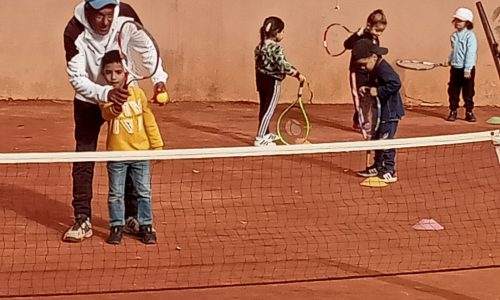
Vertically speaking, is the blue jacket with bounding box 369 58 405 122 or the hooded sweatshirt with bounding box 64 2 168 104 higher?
the hooded sweatshirt with bounding box 64 2 168 104

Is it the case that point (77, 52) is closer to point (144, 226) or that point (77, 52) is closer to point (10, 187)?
point (144, 226)

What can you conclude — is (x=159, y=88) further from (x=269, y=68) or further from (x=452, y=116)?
(x=452, y=116)

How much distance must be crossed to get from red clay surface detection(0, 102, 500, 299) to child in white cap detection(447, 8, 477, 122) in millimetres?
2243

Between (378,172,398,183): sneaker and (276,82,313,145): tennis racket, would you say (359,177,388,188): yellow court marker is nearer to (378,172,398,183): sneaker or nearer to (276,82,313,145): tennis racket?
(378,172,398,183): sneaker

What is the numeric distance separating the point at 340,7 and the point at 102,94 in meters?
7.85

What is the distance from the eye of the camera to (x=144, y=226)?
6707mm

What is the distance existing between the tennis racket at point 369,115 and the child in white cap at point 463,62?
3264mm

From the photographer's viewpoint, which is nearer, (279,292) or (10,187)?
(279,292)

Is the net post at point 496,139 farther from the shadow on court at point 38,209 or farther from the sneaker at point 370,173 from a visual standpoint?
the sneaker at point 370,173

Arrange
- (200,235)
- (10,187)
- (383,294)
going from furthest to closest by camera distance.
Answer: (10,187), (200,235), (383,294)

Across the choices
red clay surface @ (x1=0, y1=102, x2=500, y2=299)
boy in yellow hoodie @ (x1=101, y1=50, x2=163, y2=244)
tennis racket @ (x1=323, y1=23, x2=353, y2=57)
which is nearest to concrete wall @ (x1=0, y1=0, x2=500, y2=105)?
tennis racket @ (x1=323, y1=23, x2=353, y2=57)

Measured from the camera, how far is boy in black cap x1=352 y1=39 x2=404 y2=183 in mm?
8633

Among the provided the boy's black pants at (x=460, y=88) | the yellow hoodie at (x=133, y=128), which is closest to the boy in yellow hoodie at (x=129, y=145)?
the yellow hoodie at (x=133, y=128)

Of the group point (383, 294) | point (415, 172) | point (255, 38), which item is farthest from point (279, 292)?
point (255, 38)
